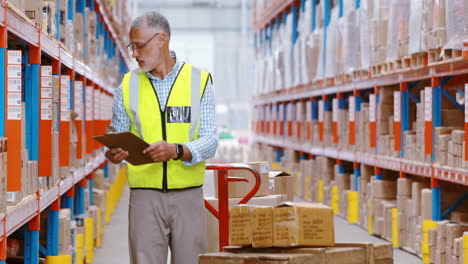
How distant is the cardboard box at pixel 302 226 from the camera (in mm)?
3508

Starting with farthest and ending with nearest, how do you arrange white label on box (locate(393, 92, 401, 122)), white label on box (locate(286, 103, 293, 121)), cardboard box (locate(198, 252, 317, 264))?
white label on box (locate(286, 103, 293, 121)) < white label on box (locate(393, 92, 401, 122)) < cardboard box (locate(198, 252, 317, 264))

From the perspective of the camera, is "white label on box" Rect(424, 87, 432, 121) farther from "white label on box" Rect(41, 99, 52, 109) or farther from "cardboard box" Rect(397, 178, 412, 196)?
"white label on box" Rect(41, 99, 52, 109)

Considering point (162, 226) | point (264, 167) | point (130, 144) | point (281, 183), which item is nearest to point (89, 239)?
point (281, 183)

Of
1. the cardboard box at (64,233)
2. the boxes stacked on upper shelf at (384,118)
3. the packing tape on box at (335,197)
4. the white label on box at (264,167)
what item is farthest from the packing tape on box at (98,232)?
the packing tape on box at (335,197)

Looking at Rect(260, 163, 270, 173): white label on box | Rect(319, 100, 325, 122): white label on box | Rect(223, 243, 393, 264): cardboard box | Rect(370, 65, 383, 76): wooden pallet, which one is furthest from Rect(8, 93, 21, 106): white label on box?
Rect(319, 100, 325, 122): white label on box

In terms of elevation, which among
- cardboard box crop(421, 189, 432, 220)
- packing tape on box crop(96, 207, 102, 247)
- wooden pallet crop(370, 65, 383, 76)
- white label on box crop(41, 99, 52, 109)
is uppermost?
wooden pallet crop(370, 65, 383, 76)

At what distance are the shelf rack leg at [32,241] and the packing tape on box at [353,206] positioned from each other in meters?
6.05

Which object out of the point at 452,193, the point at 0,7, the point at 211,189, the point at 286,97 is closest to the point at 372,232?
the point at 452,193

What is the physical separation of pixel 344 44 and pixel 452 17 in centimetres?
374

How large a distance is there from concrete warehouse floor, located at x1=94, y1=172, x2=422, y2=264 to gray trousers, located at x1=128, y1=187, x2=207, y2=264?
2.00 meters

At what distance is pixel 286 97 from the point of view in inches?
587

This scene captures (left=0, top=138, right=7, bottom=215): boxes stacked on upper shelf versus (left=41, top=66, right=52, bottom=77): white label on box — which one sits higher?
(left=41, top=66, right=52, bottom=77): white label on box

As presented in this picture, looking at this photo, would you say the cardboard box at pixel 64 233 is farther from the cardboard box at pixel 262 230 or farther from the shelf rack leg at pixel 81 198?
the cardboard box at pixel 262 230

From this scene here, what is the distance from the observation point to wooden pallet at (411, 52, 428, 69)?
301 inches
